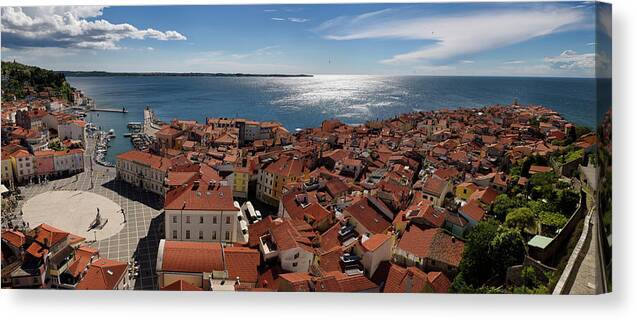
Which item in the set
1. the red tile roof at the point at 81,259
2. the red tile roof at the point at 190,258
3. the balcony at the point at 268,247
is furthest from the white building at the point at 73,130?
the balcony at the point at 268,247

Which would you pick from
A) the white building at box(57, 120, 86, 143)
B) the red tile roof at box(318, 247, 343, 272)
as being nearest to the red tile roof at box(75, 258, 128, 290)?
the white building at box(57, 120, 86, 143)

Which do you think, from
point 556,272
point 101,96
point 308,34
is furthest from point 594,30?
point 101,96

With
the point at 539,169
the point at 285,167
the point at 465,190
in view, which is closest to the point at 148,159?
the point at 285,167

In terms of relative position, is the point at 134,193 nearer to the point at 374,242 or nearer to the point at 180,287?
the point at 180,287

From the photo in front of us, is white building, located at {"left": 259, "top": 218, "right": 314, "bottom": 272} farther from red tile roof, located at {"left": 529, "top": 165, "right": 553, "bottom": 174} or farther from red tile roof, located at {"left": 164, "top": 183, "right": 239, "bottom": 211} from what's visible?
red tile roof, located at {"left": 529, "top": 165, "right": 553, "bottom": 174}

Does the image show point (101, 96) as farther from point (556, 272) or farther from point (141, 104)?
point (556, 272)
